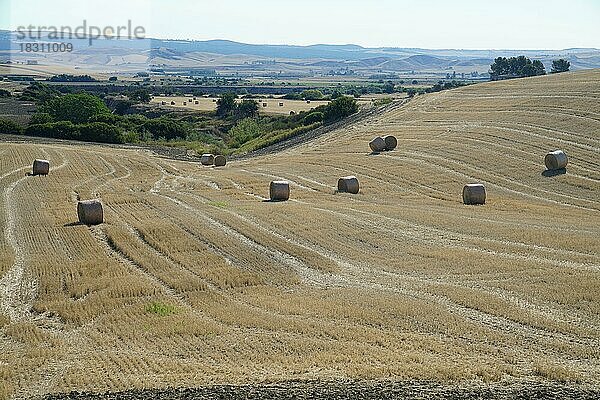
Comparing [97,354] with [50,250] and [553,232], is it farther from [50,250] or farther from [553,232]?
[553,232]

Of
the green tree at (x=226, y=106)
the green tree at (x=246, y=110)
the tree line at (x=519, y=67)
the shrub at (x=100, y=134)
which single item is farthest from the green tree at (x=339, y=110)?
the tree line at (x=519, y=67)

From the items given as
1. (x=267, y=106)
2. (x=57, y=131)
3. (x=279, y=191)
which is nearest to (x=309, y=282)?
(x=279, y=191)

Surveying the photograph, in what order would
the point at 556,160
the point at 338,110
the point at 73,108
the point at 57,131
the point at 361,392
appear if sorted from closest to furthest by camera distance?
the point at 361,392
the point at 556,160
the point at 57,131
the point at 338,110
the point at 73,108

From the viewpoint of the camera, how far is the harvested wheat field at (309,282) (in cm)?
1370

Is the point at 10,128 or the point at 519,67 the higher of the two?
the point at 519,67

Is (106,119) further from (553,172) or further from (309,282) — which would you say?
(309,282)

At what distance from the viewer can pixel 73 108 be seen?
298 feet

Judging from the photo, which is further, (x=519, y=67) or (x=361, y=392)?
(x=519, y=67)

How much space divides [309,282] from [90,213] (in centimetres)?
1121

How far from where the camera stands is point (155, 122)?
3243 inches

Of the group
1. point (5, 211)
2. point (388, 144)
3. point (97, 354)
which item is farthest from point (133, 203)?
point (388, 144)

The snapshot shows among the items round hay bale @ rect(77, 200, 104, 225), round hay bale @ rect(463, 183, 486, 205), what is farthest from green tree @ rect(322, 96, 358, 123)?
round hay bale @ rect(77, 200, 104, 225)

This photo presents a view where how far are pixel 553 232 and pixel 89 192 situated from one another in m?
22.6

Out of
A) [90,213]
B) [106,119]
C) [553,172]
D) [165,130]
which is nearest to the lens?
[90,213]
